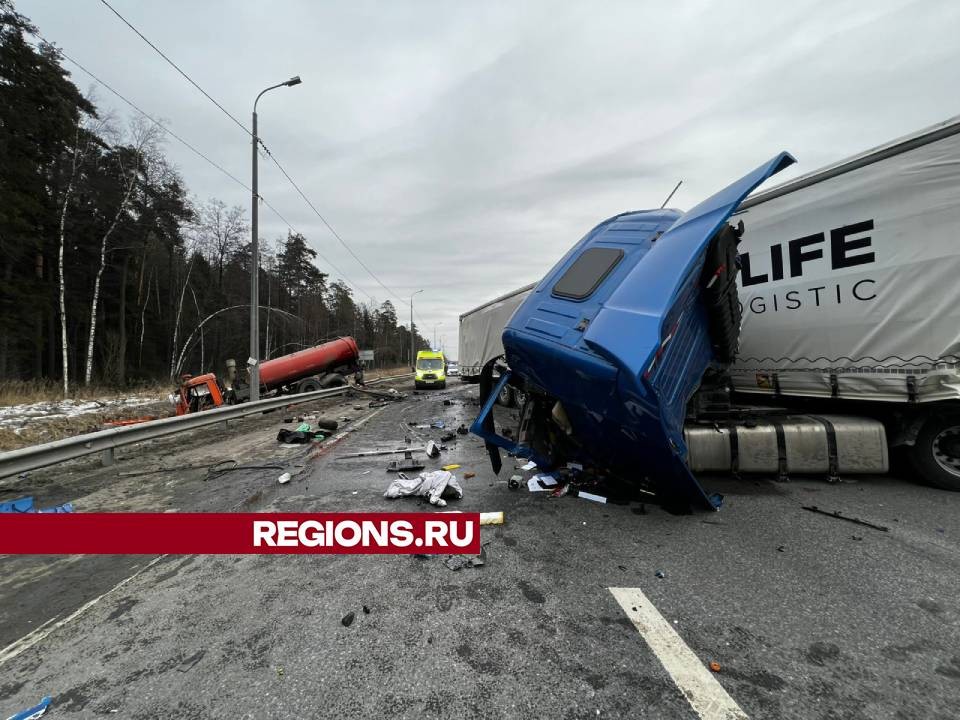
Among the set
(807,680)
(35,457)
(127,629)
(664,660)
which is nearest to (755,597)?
(807,680)

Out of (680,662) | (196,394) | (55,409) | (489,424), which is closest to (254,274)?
(196,394)

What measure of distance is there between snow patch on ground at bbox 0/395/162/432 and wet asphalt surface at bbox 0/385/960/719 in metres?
9.26

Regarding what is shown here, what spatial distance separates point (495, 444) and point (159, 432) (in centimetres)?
601

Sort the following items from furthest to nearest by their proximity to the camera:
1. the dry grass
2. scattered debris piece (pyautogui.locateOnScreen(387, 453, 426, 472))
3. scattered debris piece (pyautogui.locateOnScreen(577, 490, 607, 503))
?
the dry grass, scattered debris piece (pyautogui.locateOnScreen(387, 453, 426, 472)), scattered debris piece (pyautogui.locateOnScreen(577, 490, 607, 503))

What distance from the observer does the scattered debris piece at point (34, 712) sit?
1648 millimetres

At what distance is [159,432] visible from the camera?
6719 millimetres

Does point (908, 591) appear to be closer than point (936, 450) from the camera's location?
Yes

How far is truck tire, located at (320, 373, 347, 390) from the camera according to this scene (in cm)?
1665

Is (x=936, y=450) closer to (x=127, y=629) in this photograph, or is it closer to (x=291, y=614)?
(x=291, y=614)

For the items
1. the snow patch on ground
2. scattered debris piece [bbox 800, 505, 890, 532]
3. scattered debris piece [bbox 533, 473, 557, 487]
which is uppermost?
scattered debris piece [bbox 533, 473, 557, 487]

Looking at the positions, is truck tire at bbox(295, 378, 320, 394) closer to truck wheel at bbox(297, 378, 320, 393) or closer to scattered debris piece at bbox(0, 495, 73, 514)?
truck wheel at bbox(297, 378, 320, 393)

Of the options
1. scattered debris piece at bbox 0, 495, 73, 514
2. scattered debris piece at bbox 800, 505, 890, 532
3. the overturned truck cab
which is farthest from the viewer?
scattered debris piece at bbox 0, 495, 73, 514

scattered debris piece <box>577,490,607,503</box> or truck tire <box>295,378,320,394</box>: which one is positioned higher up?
truck tire <box>295,378,320,394</box>

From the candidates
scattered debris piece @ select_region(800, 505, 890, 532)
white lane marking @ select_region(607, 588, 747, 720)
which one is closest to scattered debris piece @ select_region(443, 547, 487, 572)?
white lane marking @ select_region(607, 588, 747, 720)
